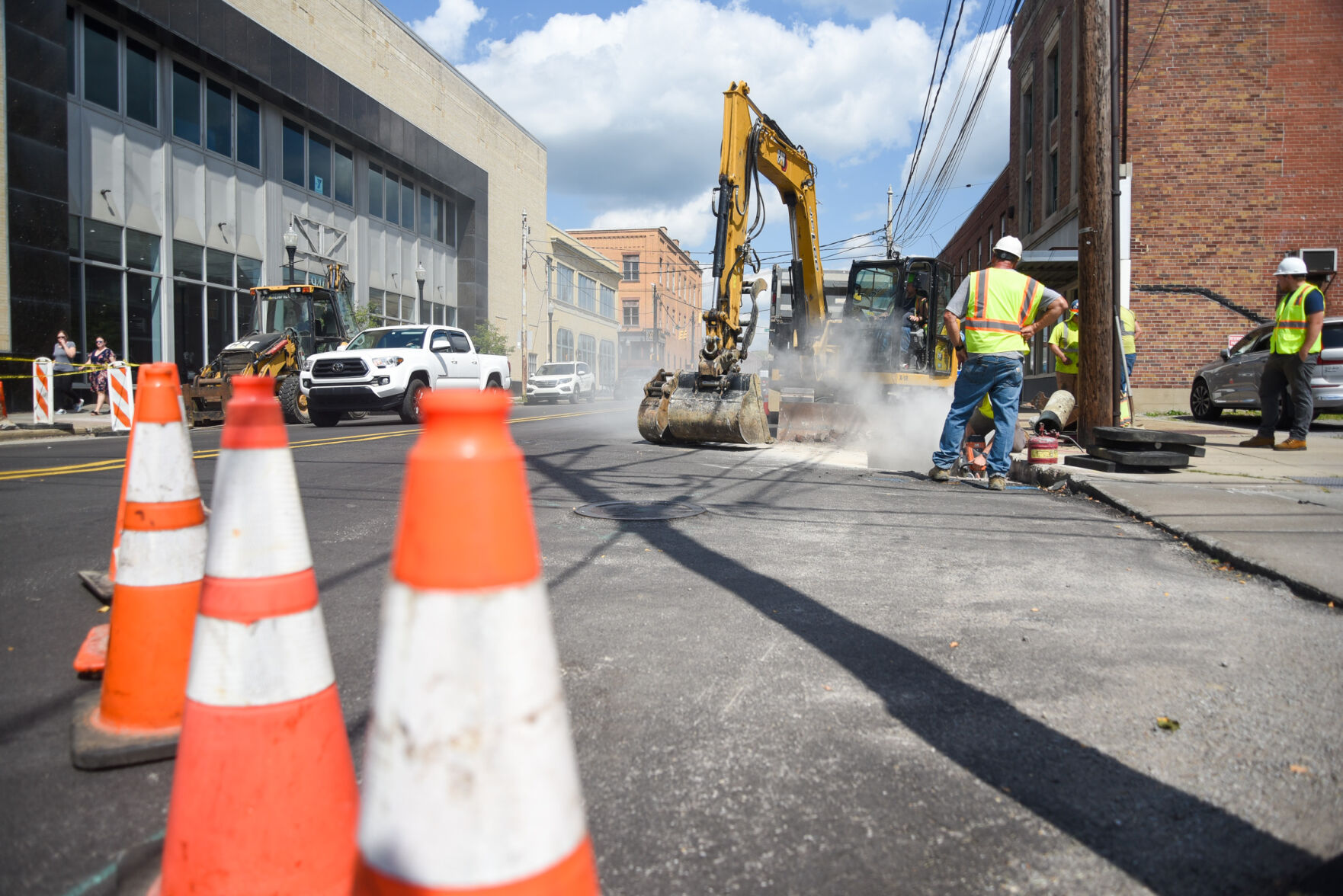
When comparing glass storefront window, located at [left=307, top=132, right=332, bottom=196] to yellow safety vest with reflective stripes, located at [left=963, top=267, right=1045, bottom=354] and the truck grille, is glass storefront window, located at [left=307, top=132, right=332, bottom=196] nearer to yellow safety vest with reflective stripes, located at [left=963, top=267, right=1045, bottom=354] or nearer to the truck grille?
the truck grille

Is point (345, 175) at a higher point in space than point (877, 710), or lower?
higher

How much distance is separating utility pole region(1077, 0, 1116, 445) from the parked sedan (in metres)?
3.91

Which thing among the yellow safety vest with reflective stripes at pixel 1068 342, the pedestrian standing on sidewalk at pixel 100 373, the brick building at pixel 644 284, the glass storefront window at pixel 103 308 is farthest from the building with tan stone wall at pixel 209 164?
the brick building at pixel 644 284

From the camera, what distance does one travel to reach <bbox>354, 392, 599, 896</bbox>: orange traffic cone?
105 cm

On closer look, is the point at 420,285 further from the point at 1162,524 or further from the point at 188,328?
the point at 1162,524

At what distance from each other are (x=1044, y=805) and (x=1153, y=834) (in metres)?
0.22

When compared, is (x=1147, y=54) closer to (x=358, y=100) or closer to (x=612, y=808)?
(x=612, y=808)

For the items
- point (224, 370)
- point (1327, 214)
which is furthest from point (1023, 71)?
point (224, 370)

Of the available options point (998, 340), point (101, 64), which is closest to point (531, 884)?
point (998, 340)

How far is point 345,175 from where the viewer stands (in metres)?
28.7

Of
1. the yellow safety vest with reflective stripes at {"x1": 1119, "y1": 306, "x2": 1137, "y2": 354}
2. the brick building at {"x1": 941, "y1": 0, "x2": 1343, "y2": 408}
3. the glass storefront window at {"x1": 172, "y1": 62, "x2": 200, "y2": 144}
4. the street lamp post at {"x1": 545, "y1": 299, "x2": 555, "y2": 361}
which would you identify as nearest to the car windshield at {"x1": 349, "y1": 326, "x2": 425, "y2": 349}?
the glass storefront window at {"x1": 172, "y1": 62, "x2": 200, "y2": 144}

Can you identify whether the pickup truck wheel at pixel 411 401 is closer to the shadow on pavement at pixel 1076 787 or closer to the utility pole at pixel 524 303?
the shadow on pavement at pixel 1076 787

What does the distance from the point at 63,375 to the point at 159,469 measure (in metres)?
18.2

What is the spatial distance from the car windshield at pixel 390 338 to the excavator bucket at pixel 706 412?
6.92 metres
